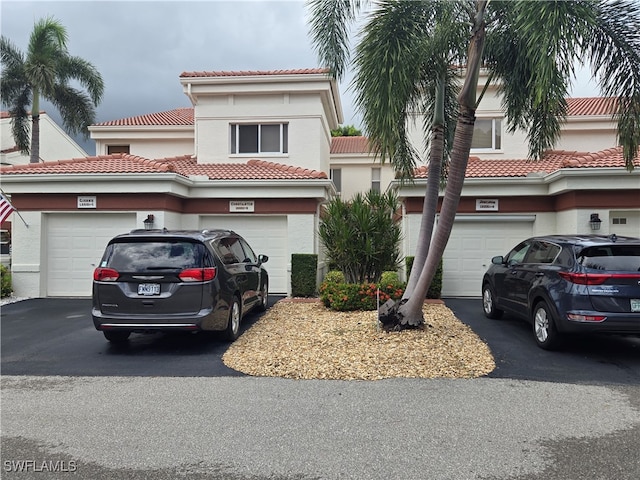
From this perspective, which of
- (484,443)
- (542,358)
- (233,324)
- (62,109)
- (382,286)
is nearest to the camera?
(484,443)

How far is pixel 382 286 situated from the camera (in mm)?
9734

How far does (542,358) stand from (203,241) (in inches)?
210

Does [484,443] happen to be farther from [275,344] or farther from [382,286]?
[382,286]

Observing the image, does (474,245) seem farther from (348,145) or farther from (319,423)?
(348,145)

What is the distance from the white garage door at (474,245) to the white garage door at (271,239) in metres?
4.64

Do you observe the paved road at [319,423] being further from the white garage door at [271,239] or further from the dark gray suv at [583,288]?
the white garage door at [271,239]

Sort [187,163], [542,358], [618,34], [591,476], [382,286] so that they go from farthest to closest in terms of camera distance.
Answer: [187,163]
[382,286]
[618,34]
[542,358]
[591,476]

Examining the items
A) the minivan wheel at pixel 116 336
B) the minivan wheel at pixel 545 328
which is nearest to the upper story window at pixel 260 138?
the minivan wheel at pixel 116 336

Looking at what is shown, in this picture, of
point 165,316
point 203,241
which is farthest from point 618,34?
point 165,316

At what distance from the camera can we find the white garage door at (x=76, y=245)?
12.2 m

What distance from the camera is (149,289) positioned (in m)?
6.47

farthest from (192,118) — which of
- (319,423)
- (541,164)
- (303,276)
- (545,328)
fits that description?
(319,423)

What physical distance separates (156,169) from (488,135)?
11.1 m

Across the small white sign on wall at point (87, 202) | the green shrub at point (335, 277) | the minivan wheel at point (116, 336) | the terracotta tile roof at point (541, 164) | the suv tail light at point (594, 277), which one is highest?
the terracotta tile roof at point (541, 164)
